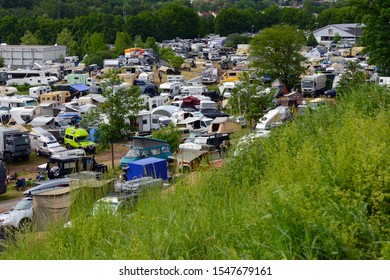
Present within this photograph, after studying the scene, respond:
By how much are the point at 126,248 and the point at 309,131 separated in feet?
4.69

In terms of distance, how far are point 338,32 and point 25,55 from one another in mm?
14939

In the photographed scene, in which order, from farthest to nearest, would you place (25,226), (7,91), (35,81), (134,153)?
1. (35,81)
2. (7,91)
3. (134,153)
4. (25,226)

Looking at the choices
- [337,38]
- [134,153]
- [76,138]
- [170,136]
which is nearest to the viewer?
[134,153]

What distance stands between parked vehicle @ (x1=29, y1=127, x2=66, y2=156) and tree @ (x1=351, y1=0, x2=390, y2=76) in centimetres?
472

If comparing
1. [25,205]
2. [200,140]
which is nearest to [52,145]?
[200,140]

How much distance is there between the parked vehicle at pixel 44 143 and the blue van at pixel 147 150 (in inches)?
67.1

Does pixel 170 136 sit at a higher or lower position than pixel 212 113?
higher

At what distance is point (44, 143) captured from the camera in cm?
910

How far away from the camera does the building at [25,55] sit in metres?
21.3

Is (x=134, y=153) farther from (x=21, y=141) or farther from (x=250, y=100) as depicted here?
(x=250, y=100)

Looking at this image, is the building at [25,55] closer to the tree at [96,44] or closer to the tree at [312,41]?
the tree at [96,44]

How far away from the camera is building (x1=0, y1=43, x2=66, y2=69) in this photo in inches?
839

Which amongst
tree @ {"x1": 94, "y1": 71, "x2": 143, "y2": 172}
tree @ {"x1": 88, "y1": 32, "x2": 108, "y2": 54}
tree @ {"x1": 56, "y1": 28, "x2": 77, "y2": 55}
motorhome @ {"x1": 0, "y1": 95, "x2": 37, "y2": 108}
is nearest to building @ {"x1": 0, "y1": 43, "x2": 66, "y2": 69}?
tree @ {"x1": 88, "y1": 32, "x2": 108, "y2": 54}

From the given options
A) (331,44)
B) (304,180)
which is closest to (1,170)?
(304,180)
